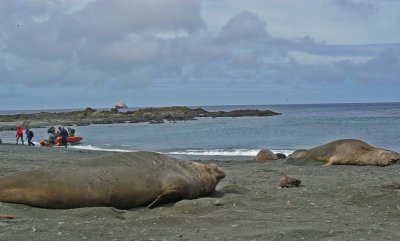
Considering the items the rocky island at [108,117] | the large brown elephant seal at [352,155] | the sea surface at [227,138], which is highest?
the rocky island at [108,117]

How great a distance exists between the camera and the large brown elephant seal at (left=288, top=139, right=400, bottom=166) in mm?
17422

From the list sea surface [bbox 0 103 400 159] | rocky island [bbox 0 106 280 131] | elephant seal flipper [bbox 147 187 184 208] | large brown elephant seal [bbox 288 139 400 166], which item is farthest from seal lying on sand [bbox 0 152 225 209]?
rocky island [bbox 0 106 280 131]

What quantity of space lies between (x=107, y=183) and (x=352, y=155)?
11.4 m

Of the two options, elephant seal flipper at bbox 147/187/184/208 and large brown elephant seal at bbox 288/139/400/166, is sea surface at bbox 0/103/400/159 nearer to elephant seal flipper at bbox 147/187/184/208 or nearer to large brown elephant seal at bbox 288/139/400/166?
large brown elephant seal at bbox 288/139/400/166

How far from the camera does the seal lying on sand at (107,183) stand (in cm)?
779

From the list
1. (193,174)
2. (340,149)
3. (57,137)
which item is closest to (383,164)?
(340,149)

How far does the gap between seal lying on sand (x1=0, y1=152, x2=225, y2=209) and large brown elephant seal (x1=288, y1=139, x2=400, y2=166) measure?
9.06 metres

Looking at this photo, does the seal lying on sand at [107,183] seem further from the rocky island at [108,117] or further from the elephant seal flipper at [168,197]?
the rocky island at [108,117]

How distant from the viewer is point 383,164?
17219mm

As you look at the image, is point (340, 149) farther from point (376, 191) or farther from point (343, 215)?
point (343, 215)

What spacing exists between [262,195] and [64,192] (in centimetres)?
361

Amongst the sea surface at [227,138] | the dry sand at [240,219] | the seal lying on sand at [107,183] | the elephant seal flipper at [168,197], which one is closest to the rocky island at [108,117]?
the sea surface at [227,138]

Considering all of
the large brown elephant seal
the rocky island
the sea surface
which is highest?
the rocky island

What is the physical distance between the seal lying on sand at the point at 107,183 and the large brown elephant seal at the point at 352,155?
29.7ft
